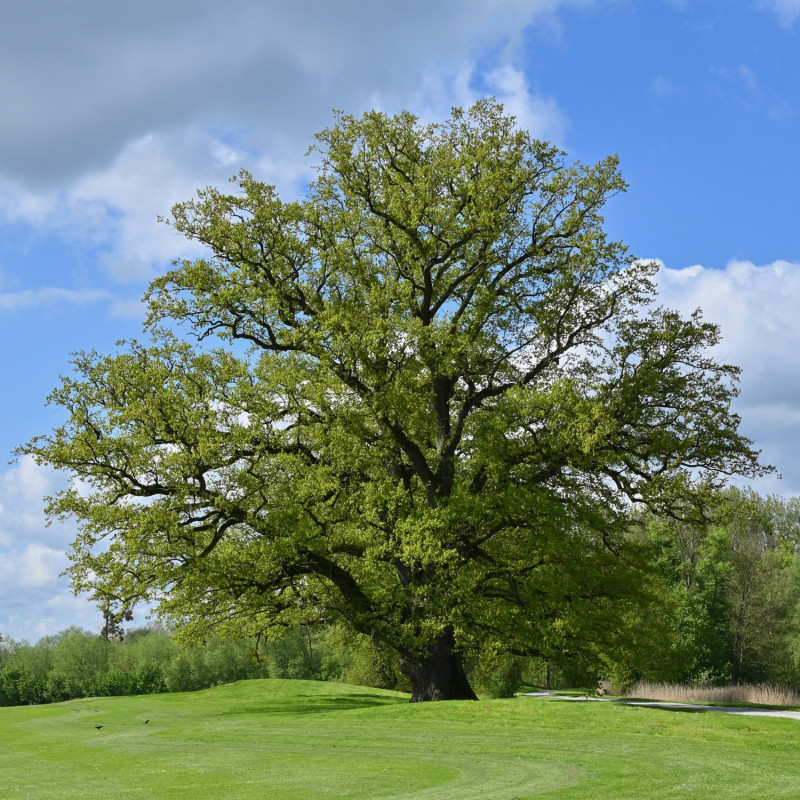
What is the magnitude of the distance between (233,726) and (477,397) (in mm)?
12071

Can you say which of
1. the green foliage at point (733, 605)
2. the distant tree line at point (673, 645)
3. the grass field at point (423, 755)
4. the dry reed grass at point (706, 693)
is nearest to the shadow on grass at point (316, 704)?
the grass field at point (423, 755)

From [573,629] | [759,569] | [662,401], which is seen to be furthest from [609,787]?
[759,569]

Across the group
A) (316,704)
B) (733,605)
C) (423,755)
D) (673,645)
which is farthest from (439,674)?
(733,605)

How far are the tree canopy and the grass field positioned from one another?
12.1ft

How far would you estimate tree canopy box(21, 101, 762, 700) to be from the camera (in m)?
24.0

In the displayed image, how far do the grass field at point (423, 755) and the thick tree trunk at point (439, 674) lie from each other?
9.03 ft

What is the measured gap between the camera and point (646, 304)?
26.6 meters

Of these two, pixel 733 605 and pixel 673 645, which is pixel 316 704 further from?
pixel 733 605

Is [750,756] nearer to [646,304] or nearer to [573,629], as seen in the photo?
[573,629]

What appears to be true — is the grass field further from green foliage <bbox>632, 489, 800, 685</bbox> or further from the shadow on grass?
green foliage <bbox>632, 489, 800, 685</bbox>

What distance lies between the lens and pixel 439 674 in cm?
2597

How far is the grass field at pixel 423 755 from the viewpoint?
1170cm

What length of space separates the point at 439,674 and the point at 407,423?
25.6 ft

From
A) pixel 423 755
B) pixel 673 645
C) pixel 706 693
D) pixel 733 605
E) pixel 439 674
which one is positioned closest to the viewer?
pixel 423 755
